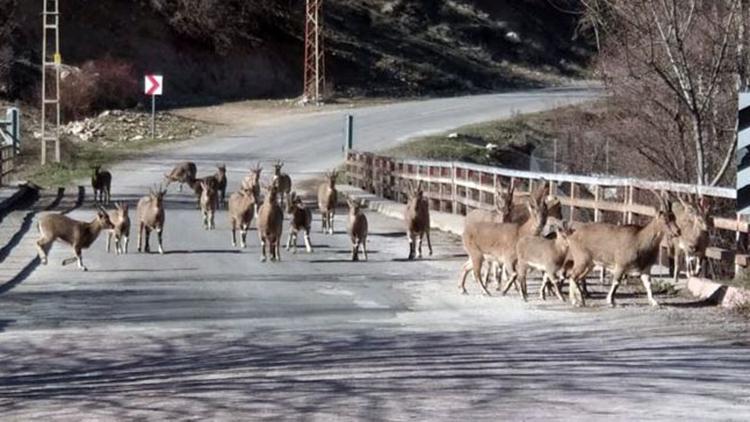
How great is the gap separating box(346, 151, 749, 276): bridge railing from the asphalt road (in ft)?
6.79

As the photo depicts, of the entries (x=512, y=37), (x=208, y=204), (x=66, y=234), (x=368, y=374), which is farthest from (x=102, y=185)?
(x=512, y=37)

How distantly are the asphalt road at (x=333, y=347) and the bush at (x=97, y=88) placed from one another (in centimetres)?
3868

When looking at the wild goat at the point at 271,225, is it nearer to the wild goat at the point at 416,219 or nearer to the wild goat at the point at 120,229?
the wild goat at the point at 416,219

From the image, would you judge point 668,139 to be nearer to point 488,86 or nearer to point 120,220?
point 120,220

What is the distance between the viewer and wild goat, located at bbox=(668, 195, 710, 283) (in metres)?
18.7

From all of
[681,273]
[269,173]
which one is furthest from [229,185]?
[681,273]

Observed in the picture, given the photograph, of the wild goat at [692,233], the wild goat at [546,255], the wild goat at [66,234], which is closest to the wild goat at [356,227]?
the wild goat at [66,234]

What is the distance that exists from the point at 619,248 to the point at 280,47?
61.7 metres

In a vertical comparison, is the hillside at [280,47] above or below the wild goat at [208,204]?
above

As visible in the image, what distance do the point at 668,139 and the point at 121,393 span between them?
19.7m

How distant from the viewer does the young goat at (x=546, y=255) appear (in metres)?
18.0

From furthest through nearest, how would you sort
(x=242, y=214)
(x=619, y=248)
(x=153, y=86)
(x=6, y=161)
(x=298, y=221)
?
(x=153, y=86) < (x=6, y=161) < (x=242, y=214) < (x=298, y=221) < (x=619, y=248)

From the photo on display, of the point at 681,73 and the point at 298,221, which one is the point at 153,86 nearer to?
the point at 298,221

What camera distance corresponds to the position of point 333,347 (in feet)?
47.7
